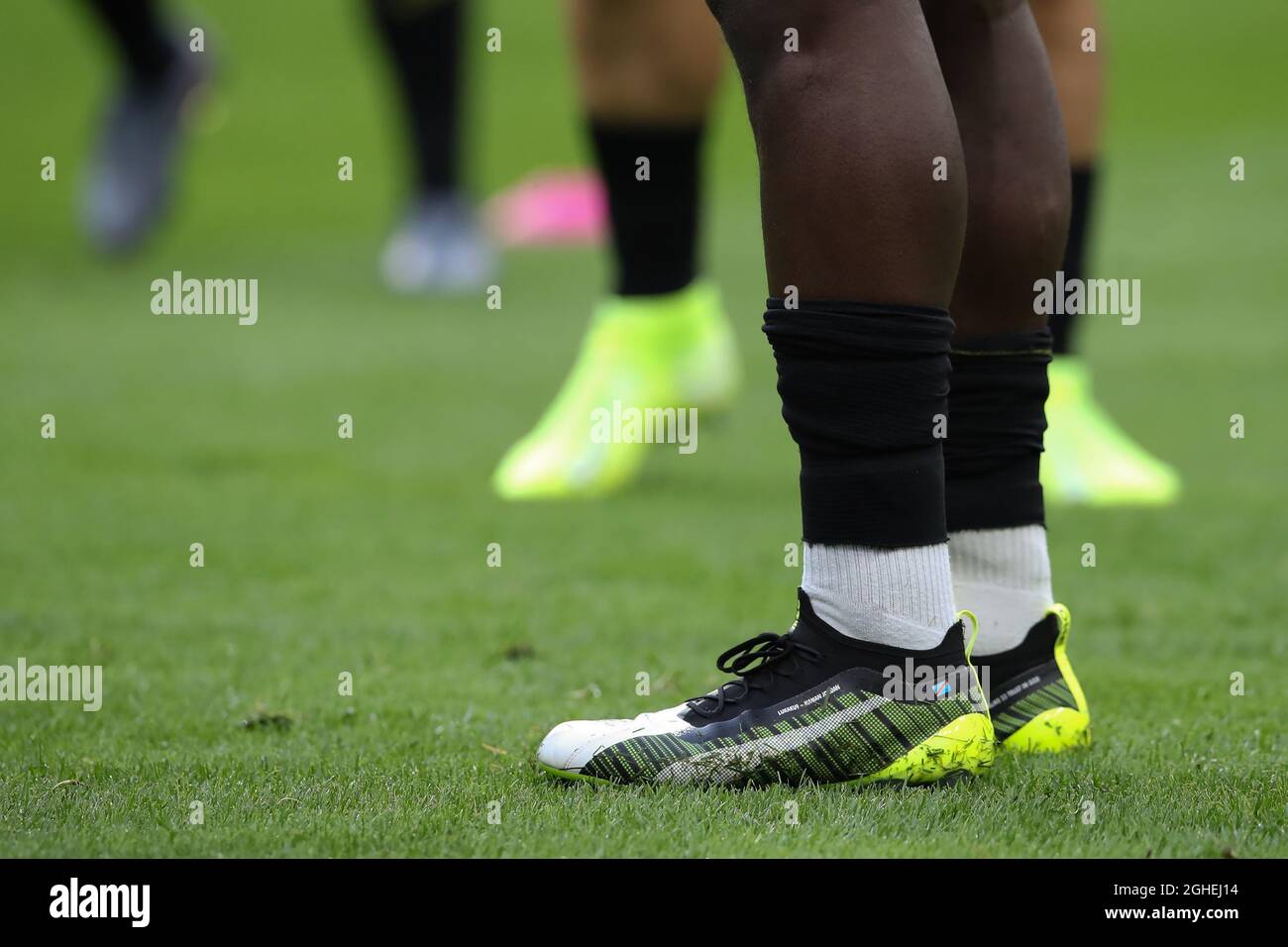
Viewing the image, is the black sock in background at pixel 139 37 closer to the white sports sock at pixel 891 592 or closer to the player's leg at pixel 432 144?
the player's leg at pixel 432 144

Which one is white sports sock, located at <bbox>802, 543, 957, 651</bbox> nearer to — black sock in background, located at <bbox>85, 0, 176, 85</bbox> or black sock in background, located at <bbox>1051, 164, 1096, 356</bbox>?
black sock in background, located at <bbox>1051, 164, 1096, 356</bbox>

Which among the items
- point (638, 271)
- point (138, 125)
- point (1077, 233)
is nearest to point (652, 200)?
point (638, 271)

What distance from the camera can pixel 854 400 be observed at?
1351 mm

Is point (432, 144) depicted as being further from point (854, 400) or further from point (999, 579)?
point (854, 400)

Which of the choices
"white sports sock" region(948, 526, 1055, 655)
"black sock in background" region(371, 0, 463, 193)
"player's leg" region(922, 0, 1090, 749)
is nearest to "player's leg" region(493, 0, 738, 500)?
"player's leg" region(922, 0, 1090, 749)

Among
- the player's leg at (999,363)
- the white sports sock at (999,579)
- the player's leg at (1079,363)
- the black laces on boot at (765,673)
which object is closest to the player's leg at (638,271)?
the player's leg at (1079,363)

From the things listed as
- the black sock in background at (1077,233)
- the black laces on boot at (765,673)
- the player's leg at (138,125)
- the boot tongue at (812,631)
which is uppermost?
the player's leg at (138,125)

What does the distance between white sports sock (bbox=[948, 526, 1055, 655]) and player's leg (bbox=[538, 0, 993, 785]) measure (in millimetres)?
182

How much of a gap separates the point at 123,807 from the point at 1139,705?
1.01m

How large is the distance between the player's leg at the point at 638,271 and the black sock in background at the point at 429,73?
4.15 meters

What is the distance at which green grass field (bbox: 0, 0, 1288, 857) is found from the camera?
1298 millimetres

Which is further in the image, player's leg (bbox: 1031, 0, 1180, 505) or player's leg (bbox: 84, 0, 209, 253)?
player's leg (bbox: 84, 0, 209, 253)

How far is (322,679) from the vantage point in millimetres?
1866

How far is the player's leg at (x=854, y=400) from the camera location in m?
1.34
